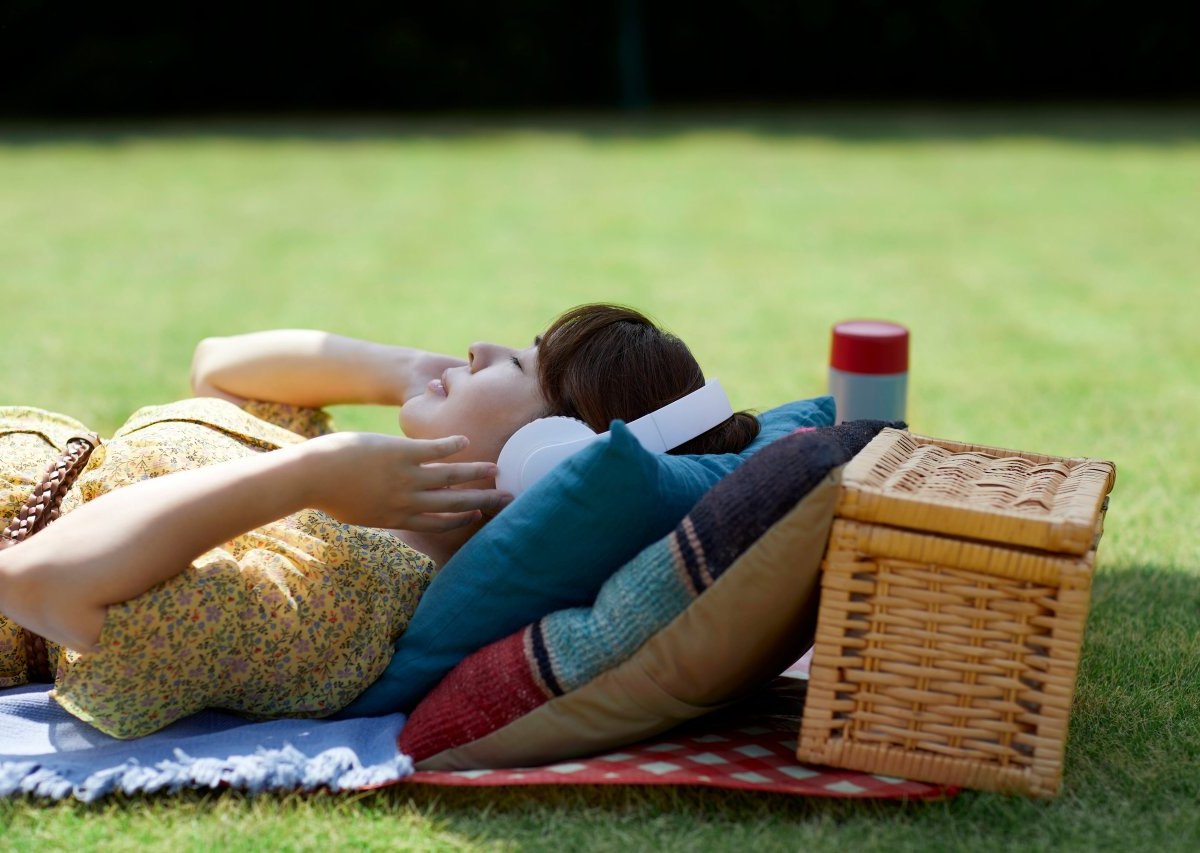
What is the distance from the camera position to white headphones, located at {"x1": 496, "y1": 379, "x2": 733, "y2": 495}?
2.07 metres

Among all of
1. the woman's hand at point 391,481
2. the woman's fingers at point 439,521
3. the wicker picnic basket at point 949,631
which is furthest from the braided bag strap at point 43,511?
the wicker picnic basket at point 949,631

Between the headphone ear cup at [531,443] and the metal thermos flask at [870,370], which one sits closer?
the headphone ear cup at [531,443]

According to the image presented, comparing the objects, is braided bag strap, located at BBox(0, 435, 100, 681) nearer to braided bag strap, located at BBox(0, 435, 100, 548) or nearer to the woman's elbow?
braided bag strap, located at BBox(0, 435, 100, 548)

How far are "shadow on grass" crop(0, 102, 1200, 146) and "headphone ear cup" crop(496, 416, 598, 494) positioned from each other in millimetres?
9495

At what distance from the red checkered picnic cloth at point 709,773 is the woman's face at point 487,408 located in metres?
0.58

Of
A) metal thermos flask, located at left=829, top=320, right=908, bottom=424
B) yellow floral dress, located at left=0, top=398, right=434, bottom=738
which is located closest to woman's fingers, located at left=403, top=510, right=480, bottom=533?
yellow floral dress, located at left=0, top=398, right=434, bottom=738

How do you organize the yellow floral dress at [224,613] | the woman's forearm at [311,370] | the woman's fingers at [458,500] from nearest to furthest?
the yellow floral dress at [224,613]
the woman's fingers at [458,500]
the woman's forearm at [311,370]

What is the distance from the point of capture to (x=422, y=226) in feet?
24.9

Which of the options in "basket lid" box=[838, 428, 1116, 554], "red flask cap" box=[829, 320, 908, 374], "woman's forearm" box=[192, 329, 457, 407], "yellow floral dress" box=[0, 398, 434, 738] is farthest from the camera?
"red flask cap" box=[829, 320, 908, 374]

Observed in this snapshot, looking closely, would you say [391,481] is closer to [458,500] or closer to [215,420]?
[458,500]

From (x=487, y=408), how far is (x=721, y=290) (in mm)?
4057

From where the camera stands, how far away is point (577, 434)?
2088mm

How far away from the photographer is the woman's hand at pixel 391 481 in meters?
1.93

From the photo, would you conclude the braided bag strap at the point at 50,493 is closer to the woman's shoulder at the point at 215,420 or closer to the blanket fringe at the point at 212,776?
the woman's shoulder at the point at 215,420
